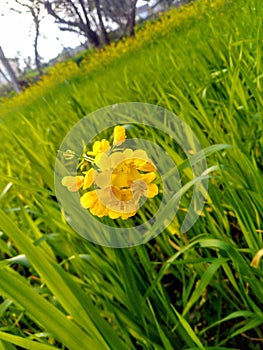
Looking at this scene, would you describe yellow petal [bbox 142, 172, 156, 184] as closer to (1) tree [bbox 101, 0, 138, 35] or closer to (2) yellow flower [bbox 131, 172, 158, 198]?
(2) yellow flower [bbox 131, 172, 158, 198]

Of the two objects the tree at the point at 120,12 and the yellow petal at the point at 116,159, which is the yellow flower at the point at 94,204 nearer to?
the yellow petal at the point at 116,159

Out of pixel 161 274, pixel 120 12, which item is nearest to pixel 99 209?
pixel 161 274

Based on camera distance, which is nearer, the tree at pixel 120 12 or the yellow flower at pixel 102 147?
the yellow flower at pixel 102 147

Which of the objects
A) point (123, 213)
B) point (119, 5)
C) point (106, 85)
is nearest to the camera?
point (123, 213)

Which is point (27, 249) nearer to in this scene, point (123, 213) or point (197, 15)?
point (123, 213)

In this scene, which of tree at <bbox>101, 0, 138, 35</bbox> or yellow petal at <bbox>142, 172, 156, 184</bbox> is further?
tree at <bbox>101, 0, 138, 35</bbox>

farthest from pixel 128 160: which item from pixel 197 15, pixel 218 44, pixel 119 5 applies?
pixel 119 5

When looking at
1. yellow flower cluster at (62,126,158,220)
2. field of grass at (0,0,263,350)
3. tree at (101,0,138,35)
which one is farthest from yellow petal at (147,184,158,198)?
tree at (101,0,138,35)

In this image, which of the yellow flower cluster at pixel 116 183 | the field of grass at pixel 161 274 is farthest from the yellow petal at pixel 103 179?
the field of grass at pixel 161 274
